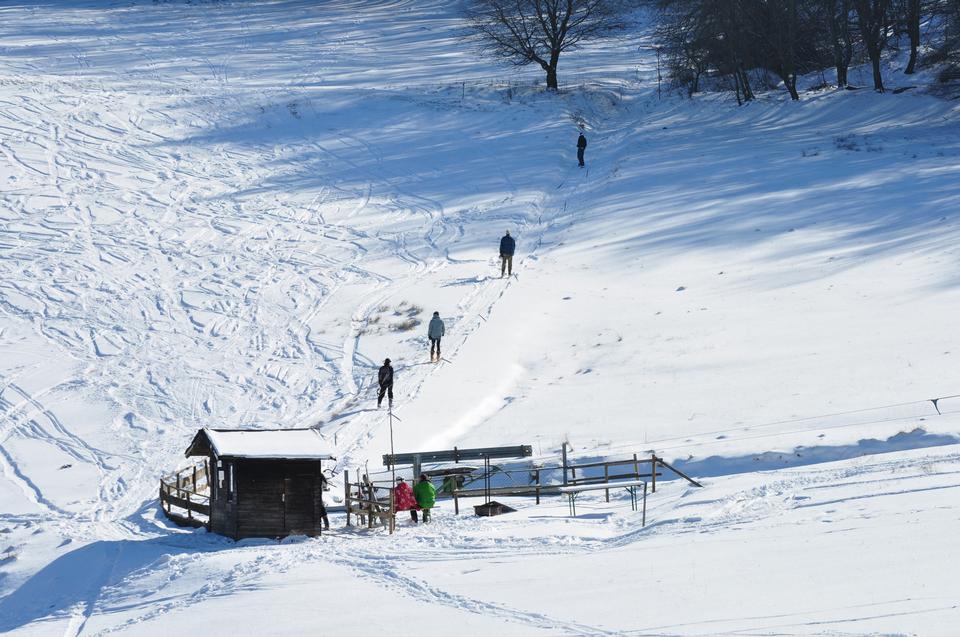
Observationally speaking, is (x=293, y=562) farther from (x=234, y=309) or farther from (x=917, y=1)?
(x=917, y=1)

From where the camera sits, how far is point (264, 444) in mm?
18906

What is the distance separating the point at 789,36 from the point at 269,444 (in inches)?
1372

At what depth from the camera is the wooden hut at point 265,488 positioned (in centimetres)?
1856

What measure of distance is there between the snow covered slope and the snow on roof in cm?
152

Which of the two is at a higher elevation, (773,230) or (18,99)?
(18,99)

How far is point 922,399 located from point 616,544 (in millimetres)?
7959

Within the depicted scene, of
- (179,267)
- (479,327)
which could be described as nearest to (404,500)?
(479,327)

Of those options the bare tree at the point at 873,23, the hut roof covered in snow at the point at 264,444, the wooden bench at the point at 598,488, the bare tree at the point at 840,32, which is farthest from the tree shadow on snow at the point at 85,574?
the bare tree at the point at 840,32

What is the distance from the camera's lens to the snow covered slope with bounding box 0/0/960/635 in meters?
14.4

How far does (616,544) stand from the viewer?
1600 cm

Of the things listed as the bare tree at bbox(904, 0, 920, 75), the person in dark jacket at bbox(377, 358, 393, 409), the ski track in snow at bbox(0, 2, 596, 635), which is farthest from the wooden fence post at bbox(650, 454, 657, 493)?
the bare tree at bbox(904, 0, 920, 75)

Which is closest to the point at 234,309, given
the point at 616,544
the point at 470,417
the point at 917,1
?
the point at 470,417

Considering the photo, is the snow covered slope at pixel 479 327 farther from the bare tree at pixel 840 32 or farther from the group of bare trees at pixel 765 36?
the group of bare trees at pixel 765 36

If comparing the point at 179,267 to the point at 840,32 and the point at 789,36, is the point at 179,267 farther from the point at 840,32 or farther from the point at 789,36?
the point at 840,32
